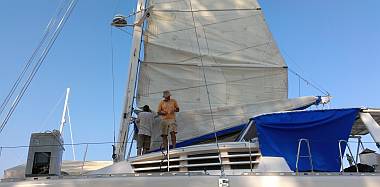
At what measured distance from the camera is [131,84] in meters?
11.3

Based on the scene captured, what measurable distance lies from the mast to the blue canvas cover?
3434mm

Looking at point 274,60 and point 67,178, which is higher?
point 274,60

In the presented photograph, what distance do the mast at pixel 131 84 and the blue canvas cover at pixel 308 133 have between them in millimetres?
3434

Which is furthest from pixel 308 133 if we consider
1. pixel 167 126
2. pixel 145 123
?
pixel 145 123

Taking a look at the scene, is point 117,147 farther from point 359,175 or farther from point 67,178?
point 359,175

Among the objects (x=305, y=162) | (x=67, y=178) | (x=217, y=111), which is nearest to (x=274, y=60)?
(x=217, y=111)

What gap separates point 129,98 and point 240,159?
16.7ft

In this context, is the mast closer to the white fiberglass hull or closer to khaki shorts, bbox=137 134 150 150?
khaki shorts, bbox=137 134 150 150

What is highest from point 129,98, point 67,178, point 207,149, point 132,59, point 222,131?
point 132,59

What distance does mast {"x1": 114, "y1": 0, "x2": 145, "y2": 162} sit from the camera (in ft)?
32.8

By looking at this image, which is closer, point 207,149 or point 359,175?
point 359,175

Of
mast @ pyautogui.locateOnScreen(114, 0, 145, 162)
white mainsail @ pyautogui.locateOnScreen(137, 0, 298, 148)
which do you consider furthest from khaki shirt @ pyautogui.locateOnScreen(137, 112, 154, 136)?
white mainsail @ pyautogui.locateOnScreen(137, 0, 298, 148)

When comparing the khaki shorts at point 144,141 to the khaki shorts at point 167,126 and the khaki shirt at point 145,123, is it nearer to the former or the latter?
the khaki shirt at point 145,123

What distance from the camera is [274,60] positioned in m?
12.8
